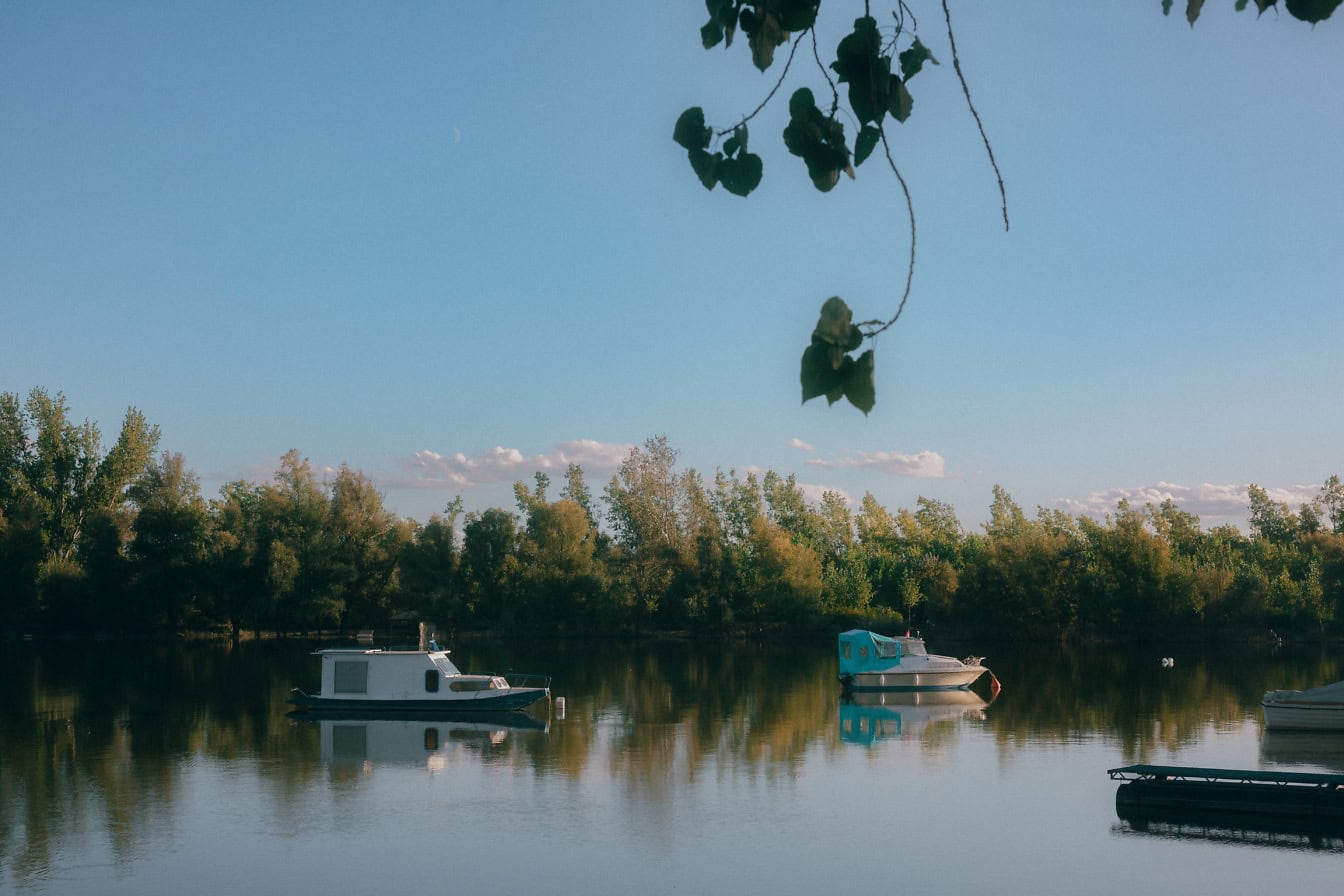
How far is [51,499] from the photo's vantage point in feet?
252

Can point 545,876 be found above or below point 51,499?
below

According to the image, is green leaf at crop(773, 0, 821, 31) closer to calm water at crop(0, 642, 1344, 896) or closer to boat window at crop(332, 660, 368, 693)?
calm water at crop(0, 642, 1344, 896)

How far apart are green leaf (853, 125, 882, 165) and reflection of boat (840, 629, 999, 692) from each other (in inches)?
1594

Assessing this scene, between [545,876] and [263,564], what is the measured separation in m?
60.4

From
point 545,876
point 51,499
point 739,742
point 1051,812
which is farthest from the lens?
point 51,499

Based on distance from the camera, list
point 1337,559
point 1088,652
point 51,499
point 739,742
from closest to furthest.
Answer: point 739,742, point 1088,652, point 1337,559, point 51,499

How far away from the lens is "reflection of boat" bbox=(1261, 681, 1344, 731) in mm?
30516

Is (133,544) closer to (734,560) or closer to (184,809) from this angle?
(734,560)

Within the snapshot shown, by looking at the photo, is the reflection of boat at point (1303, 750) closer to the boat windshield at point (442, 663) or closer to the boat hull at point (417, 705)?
the boat hull at point (417, 705)

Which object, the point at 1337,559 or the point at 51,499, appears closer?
the point at 1337,559

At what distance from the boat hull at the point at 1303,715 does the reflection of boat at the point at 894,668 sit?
498 inches

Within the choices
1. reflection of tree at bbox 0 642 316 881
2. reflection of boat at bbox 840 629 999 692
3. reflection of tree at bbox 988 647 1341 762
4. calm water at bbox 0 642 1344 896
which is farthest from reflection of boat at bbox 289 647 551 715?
reflection of tree at bbox 988 647 1341 762

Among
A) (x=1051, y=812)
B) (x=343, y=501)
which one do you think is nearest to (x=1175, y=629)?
(x=343, y=501)

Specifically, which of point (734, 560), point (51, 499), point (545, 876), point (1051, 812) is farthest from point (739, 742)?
point (51, 499)
